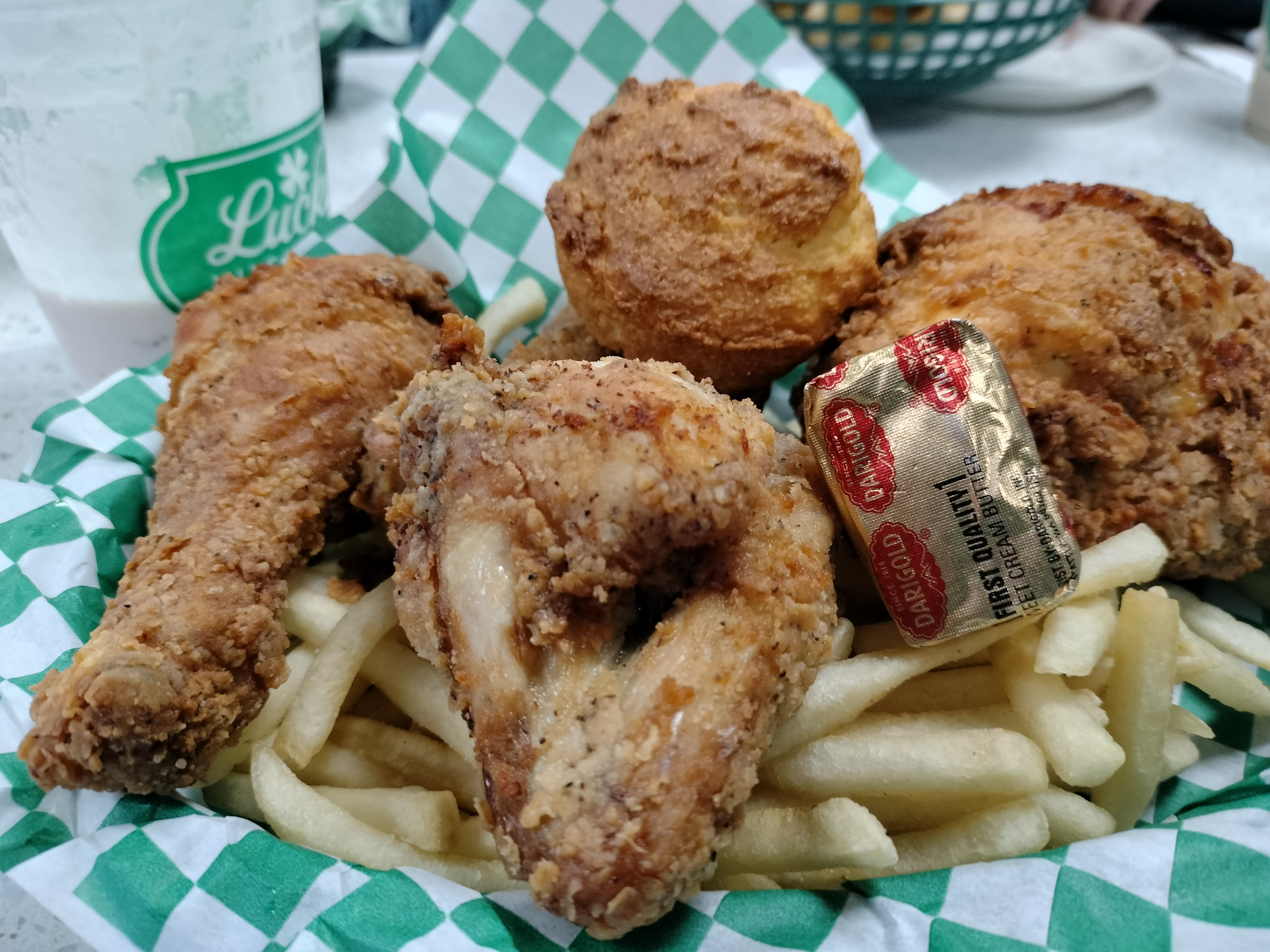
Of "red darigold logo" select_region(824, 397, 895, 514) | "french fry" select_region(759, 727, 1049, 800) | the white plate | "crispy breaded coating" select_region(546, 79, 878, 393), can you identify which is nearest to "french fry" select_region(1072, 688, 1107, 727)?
"french fry" select_region(759, 727, 1049, 800)

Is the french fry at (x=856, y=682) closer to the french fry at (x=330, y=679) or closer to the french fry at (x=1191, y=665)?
the french fry at (x=1191, y=665)

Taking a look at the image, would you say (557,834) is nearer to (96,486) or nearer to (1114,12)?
(96,486)

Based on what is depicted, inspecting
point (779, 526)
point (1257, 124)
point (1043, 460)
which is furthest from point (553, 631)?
point (1257, 124)

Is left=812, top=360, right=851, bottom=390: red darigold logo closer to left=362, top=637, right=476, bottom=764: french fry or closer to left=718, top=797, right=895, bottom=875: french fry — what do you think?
left=718, top=797, right=895, bottom=875: french fry

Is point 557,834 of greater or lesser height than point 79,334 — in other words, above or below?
above

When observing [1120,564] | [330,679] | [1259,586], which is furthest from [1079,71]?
[330,679]

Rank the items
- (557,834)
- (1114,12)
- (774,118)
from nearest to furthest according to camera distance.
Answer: (557,834) → (774,118) → (1114,12)
